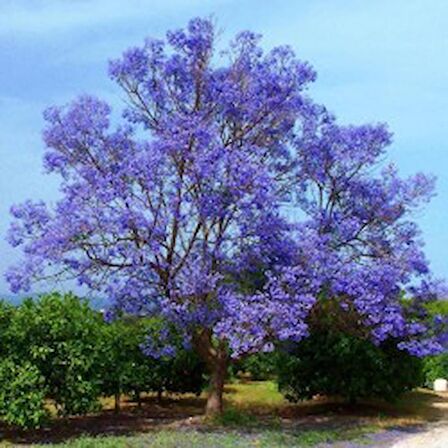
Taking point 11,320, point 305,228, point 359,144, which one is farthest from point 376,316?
point 11,320

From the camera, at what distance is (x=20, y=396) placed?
14.4m

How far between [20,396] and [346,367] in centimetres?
662

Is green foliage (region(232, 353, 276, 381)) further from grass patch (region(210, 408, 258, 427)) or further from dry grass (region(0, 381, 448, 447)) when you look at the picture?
grass patch (region(210, 408, 258, 427))

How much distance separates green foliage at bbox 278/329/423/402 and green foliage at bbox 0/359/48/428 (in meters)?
5.17

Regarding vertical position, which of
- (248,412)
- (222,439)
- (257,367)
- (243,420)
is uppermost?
(257,367)

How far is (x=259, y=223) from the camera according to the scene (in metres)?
15.0

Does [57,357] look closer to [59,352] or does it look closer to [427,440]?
[59,352]

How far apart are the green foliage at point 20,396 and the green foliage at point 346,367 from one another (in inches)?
204

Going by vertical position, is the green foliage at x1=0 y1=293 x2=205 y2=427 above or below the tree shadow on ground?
above

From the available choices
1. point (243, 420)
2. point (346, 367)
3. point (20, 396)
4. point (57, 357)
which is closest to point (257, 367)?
point (346, 367)

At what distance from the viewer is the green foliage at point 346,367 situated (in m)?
17.5

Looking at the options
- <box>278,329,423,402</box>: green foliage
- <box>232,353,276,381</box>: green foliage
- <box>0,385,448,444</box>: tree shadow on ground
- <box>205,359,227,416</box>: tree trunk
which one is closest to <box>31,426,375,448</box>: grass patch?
<box>0,385,448,444</box>: tree shadow on ground

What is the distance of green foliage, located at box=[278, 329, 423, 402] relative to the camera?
690 inches

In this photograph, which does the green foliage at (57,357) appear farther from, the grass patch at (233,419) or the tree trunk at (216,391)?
the grass patch at (233,419)
